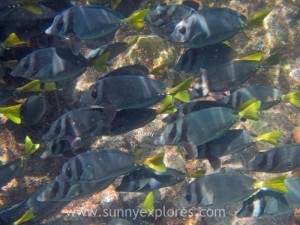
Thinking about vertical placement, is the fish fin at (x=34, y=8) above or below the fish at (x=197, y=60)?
above

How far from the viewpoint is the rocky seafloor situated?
13.9 feet

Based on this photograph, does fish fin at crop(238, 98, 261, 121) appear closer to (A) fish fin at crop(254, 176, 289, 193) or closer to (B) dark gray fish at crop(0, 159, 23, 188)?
(A) fish fin at crop(254, 176, 289, 193)

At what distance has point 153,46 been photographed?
5.00 metres

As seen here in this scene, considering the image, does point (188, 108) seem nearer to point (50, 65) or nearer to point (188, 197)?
point (188, 197)

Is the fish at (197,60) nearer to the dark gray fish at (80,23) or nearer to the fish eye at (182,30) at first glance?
the fish eye at (182,30)

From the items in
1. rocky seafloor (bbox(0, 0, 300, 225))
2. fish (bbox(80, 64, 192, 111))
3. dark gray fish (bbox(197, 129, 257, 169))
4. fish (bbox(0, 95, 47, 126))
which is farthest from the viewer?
rocky seafloor (bbox(0, 0, 300, 225))

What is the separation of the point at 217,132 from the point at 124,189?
1332 millimetres

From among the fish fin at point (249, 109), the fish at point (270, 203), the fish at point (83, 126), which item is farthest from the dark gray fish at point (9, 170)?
the fish fin at point (249, 109)

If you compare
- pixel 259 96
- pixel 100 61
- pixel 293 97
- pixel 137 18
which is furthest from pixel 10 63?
pixel 293 97

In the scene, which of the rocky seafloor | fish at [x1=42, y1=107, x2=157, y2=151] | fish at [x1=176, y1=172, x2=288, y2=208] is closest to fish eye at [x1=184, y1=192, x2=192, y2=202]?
fish at [x1=176, y1=172, x2=288, y2=208]

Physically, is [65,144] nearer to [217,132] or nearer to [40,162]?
[40,162]

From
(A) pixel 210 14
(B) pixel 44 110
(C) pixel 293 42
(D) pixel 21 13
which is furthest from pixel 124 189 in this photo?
(C) pixel 293 42

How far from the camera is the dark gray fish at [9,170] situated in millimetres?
3672

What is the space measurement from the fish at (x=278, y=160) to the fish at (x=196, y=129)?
57cm
